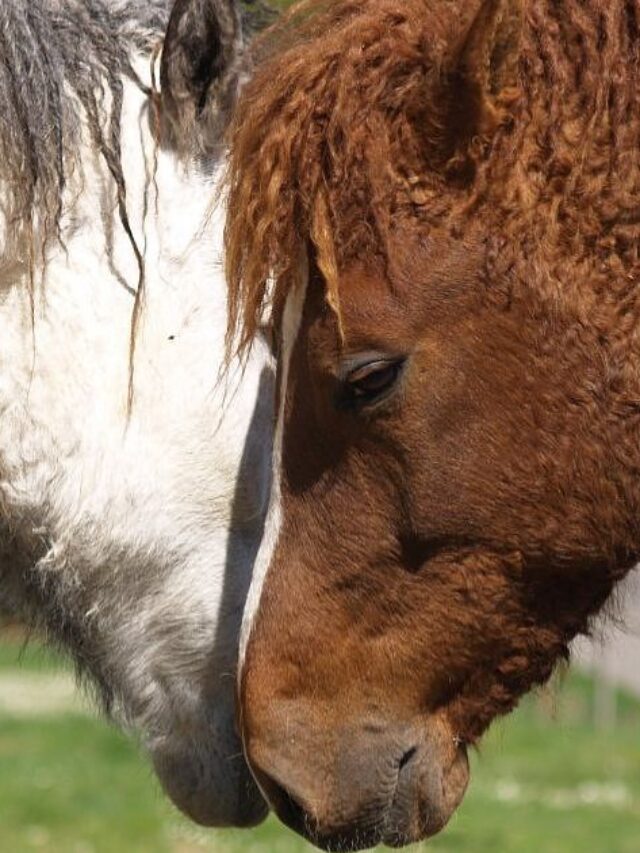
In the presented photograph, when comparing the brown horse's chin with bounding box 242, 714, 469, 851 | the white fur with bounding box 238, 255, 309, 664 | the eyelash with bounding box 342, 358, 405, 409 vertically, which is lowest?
the brown horse's chin with bounding box 242, 714, 469, 851

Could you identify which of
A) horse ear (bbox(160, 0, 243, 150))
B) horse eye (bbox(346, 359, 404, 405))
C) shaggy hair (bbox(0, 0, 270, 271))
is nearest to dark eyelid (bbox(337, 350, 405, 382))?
horse eye (bbox(346, 359, 404, 405))

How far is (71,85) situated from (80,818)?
488 centimetres

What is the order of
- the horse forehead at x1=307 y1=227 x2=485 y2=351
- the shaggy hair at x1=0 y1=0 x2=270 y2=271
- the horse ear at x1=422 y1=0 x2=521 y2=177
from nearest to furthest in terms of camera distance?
1. the horse ear at x1=422 y1=0 x2=521 y2=177
2. the horse forehead at x1=307 y1=227 x2=485 y2=351
3. the shaggy hair at x1=0 y1=0 x2=270 y2=271

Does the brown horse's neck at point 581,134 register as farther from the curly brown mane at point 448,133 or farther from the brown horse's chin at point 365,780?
the brown horse's chin at point 365,780

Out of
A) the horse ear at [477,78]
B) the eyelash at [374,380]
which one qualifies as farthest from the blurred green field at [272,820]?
the horse ear at [477,78]

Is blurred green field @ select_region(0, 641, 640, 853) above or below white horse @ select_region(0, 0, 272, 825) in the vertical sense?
below

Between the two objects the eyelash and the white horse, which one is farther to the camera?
the white horse

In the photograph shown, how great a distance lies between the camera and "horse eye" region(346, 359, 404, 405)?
2.96 metres

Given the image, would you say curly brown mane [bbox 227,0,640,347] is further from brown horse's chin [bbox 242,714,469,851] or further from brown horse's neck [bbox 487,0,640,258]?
brown horse's chin [bbox 242,714,469,851]

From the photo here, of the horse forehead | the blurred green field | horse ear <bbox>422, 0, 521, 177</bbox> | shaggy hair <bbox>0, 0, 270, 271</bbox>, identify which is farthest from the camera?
the blurred green field

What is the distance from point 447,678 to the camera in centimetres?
311

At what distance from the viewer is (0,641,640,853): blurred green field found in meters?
6.98

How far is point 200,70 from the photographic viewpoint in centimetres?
348

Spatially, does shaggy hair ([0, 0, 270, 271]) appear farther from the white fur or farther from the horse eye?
the horse eye
